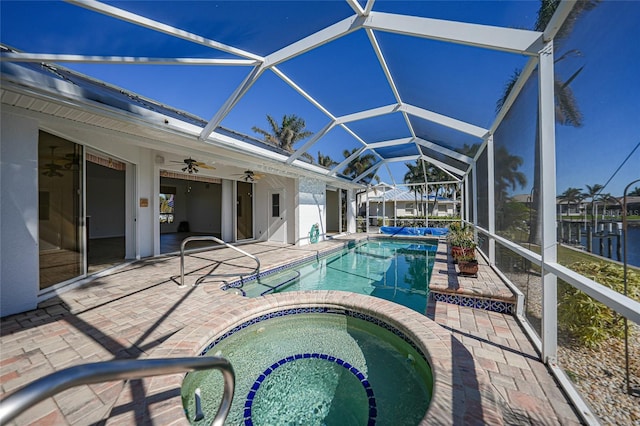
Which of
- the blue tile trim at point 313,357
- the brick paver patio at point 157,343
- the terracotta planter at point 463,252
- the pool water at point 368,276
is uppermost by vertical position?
the terracotta planter at point 463,252

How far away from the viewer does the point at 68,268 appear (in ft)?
15.4

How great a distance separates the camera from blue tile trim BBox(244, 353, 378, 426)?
230 centimetres

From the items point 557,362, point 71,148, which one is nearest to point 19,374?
point 71,148

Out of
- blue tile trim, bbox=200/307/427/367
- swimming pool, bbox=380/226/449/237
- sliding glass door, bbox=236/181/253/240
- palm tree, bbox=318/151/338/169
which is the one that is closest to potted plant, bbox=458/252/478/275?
blue tile trim, bbox=200/307/427/367

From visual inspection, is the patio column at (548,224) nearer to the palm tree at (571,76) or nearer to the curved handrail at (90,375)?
the palm tree at (571,76)

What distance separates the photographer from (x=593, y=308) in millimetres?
2316

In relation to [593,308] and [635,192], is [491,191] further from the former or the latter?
[635,192]

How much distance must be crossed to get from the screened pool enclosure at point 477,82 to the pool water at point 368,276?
189 centimetres

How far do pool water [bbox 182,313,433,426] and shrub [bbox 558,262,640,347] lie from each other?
1492 mm

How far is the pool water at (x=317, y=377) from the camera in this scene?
232 cm

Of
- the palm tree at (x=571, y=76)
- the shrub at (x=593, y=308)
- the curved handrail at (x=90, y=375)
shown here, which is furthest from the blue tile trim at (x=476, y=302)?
the curved handrail at (x=90, y=375)

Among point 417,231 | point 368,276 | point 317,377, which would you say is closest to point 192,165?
point 368,276

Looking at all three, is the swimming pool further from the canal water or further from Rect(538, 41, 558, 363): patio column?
the canal water

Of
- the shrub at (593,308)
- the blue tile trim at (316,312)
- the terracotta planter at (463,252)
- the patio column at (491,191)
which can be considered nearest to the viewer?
the shrub at (593,308)
